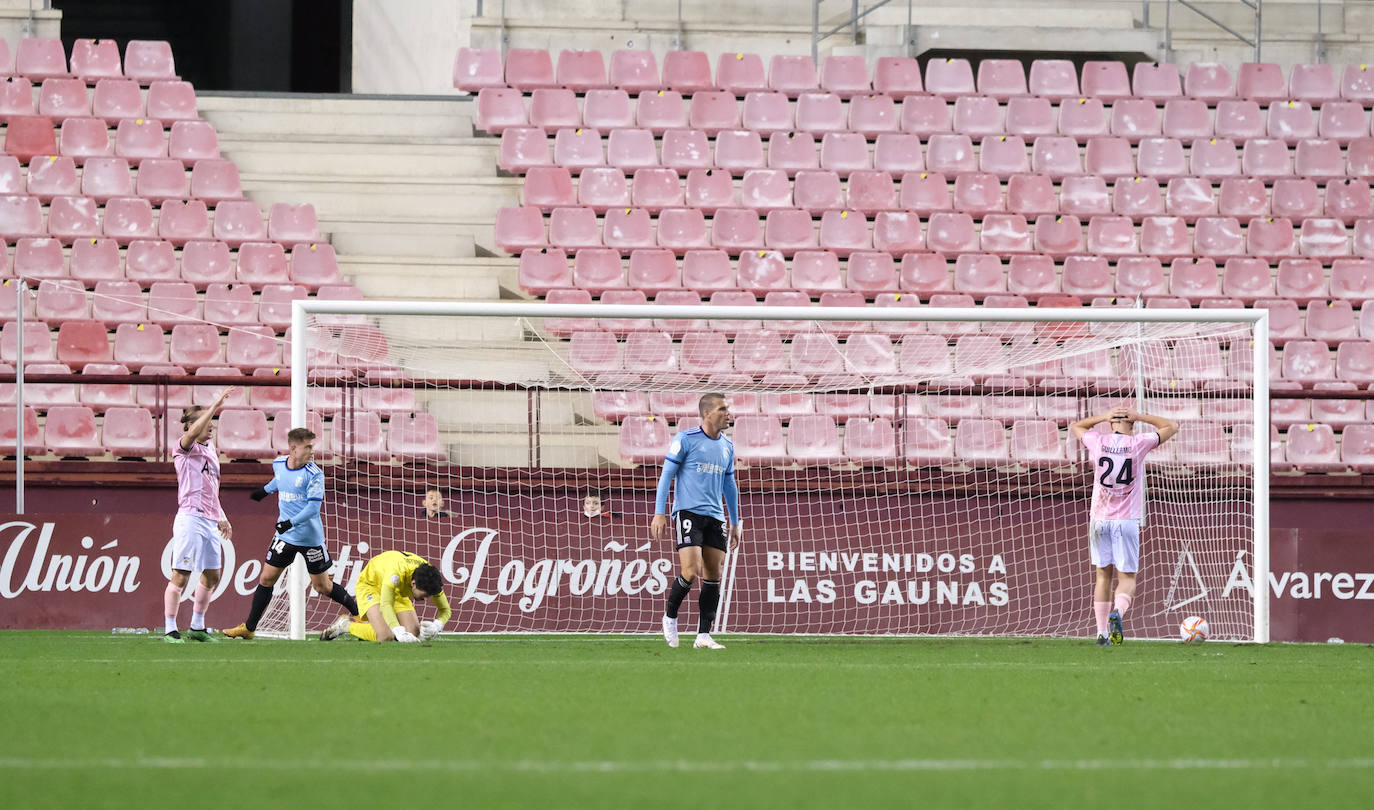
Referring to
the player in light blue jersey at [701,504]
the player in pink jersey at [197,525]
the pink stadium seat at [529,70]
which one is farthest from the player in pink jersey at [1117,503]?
the pink stadium seat at [529,70]

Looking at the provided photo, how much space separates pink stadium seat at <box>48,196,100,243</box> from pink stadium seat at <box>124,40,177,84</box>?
220cm

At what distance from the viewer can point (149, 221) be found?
1584cm

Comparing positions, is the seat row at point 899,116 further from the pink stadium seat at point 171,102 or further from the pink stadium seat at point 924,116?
the pink stadium seat at point 171,102

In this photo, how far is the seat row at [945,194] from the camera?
53.5 feet

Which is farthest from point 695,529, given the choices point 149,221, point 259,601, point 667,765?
point 149,221

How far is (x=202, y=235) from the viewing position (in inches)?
622

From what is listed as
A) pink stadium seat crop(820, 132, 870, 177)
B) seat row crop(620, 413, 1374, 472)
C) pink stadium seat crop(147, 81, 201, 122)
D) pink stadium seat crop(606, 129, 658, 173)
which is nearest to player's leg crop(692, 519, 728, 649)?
seat row crop(620, 413, 1374, 472)

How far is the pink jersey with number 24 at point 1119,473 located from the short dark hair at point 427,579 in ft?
15.1

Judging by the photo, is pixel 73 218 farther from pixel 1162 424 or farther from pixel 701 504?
pixel 1162 424

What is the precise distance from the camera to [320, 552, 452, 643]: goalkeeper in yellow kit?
34.0 ft

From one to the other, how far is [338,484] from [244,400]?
1.70m

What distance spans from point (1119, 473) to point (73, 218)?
35.1ft

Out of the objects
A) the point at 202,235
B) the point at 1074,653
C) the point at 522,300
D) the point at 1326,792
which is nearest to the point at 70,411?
the point at 202,235

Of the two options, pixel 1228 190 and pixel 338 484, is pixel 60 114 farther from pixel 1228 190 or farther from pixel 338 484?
pixel 1228 190
